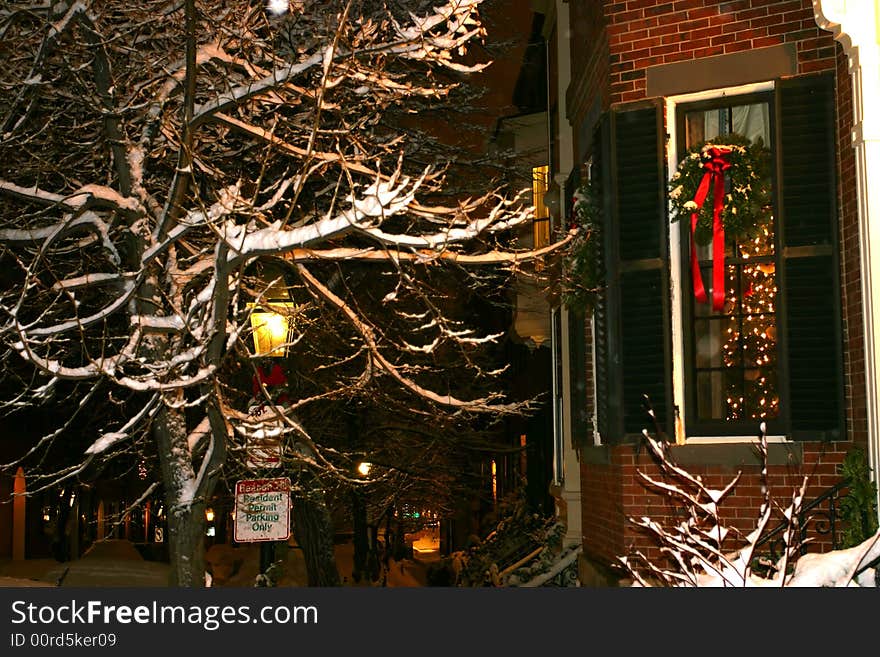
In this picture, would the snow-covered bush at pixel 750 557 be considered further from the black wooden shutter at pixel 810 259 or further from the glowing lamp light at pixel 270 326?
the glowing lamp light at pixel 270 326

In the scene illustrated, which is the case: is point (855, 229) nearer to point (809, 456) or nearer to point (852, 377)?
point (852, 377)

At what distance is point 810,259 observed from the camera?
9.02m

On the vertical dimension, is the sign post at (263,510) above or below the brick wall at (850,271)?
below

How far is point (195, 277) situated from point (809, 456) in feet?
18.1

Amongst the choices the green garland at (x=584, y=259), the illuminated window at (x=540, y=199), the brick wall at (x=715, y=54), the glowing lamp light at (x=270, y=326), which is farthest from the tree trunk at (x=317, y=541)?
the green garland at (x=584, y=259)

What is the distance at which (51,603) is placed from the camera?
7.21m

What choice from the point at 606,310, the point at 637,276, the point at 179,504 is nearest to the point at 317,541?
the point at 179,504

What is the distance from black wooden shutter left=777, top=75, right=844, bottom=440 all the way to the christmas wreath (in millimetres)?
258

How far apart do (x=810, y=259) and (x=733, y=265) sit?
78 centimetres

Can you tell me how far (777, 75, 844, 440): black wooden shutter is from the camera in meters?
8.90

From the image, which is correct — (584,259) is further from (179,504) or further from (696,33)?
(179,504)

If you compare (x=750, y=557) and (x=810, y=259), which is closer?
(x=750, y=557)

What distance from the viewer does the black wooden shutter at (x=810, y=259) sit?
890 cm

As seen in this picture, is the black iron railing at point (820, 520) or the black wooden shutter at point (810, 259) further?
the black wooden shutter at point (810, 259)
